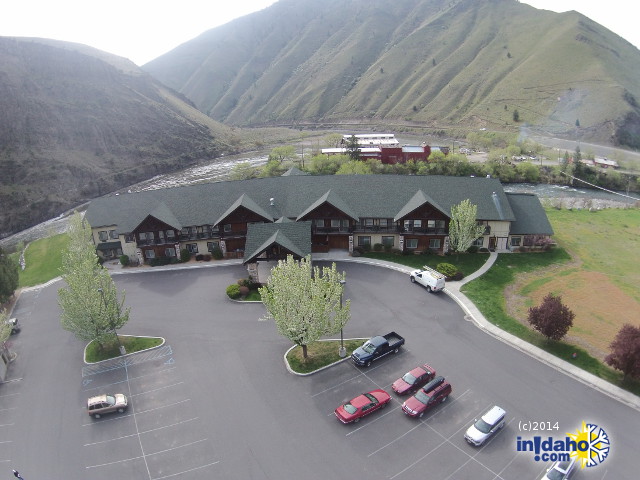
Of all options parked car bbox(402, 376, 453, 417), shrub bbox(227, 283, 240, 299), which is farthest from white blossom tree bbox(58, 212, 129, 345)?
parked car bbox(402, 376, 453, 417)

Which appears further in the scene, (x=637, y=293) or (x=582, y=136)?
(x=582, y=136)

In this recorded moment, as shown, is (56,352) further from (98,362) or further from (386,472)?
(386,472)

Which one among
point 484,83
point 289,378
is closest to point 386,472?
point 289,378

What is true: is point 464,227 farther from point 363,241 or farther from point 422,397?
point 422,397

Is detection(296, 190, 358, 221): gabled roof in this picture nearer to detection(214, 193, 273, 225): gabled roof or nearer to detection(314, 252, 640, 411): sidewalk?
detection(214, 193, 273, 225): gabled roof

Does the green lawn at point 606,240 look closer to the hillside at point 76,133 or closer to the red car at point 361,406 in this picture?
the red car at point 361,406

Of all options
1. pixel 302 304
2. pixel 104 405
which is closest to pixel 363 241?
pixel 302 304
